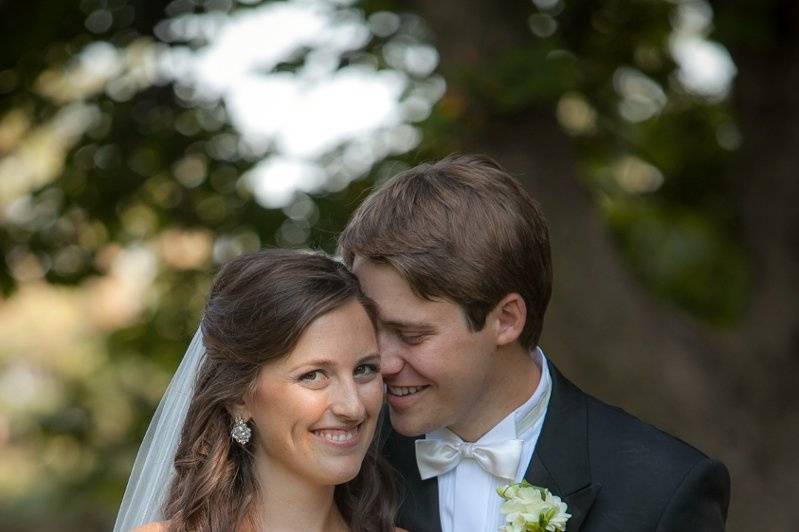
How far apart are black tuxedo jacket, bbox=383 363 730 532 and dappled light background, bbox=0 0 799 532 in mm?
2672

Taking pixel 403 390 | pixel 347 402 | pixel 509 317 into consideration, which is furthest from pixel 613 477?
pixel 347 402

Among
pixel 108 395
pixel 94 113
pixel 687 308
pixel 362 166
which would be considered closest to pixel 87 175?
pixel 94 113

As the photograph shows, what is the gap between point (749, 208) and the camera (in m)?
8.02

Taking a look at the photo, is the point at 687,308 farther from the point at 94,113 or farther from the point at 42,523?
the point at 42,523

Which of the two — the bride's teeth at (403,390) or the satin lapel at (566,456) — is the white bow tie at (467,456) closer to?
the satin lapel at (566,456)

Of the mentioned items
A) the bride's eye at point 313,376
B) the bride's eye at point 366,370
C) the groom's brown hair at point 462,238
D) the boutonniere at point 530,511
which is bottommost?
the boutonniere at point 530,511

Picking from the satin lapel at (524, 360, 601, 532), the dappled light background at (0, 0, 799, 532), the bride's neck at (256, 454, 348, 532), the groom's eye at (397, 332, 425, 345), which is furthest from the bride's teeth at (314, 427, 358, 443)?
the dappled light background at (0, 0, 799, 532)

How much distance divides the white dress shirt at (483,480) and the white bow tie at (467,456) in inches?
1.8

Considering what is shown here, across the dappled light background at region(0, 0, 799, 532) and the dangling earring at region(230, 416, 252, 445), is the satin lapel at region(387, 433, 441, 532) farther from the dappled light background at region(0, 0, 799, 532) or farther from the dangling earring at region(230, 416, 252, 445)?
the dappled light background at region(0, 0, 799, 532)

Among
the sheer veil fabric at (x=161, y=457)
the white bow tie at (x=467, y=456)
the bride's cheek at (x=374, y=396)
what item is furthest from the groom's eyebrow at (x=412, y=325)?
the sheer veil fabric at (x=161, y=457)

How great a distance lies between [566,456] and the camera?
4195mm

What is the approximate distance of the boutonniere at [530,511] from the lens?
380 centimetres

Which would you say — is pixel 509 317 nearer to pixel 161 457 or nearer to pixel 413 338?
pixel 413 338

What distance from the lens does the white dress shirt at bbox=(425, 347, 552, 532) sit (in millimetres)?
4258
